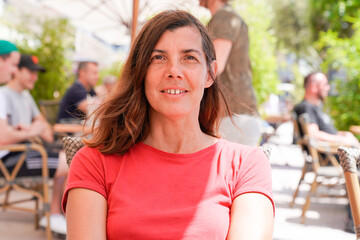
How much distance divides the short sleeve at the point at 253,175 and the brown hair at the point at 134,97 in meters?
0.39

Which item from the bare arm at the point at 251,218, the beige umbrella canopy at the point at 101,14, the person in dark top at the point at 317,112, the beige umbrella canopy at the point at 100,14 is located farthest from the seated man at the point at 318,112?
the bare arm at the point at 251,218

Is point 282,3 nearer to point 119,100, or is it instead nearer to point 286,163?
point 286,163

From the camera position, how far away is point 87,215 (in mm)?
1504

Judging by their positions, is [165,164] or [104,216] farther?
[165,164]

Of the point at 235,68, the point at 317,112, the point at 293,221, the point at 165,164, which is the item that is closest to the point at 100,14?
the point at 317,112

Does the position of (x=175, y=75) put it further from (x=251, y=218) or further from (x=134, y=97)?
(x=251, y=218)

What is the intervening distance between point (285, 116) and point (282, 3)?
13446 mm

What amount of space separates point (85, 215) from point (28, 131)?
3.04m

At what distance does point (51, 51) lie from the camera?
8.37 m

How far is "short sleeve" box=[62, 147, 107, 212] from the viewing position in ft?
5.08

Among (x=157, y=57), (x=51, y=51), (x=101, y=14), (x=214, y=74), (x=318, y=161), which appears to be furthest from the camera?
(x=51, y=51)

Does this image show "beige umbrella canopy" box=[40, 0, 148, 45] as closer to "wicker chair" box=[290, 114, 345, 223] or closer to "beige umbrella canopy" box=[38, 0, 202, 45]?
"beige umbrella canopy" box=[38, 0, 202, 45]

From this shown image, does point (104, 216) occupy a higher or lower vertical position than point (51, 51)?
lower

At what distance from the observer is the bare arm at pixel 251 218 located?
5.04 feet
